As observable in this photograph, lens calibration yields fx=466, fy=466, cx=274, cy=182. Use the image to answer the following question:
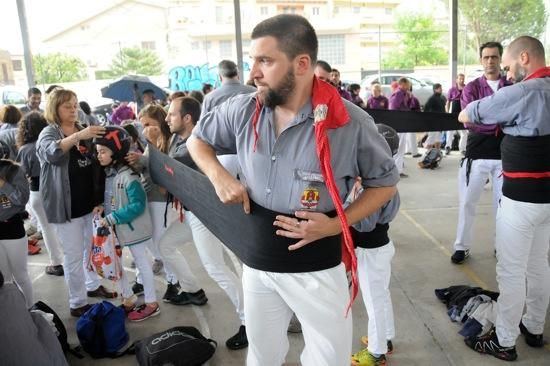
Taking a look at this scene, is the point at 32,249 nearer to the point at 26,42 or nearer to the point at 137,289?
the point at 137,289

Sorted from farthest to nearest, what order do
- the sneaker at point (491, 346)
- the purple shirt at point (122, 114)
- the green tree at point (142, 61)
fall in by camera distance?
the green tree at point (142, 61)
the purple shirt at point (122, 114)
the sneaker at point (491, 346)

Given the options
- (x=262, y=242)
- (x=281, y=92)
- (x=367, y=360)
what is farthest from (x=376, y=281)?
(x=281, y=92)

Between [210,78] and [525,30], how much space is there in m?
12.6

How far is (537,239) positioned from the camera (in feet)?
10.0

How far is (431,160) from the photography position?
957 cm

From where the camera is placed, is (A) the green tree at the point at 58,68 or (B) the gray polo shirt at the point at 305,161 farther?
(A) the green tree at the point at 58,68

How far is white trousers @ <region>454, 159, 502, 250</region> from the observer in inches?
173

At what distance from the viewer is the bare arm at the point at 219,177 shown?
1831 millimetres

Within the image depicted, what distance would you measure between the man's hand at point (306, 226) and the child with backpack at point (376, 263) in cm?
97

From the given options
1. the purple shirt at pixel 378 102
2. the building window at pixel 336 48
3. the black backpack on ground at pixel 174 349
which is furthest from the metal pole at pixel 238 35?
the building window at pixel 336 48

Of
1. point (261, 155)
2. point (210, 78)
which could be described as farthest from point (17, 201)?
point (210, 78)

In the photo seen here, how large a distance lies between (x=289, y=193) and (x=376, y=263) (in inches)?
49.2

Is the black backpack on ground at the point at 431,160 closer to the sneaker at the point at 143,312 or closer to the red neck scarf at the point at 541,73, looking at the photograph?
the red neck scarf at the point at 541,73

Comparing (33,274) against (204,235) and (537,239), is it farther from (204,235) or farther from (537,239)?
(537,239)
